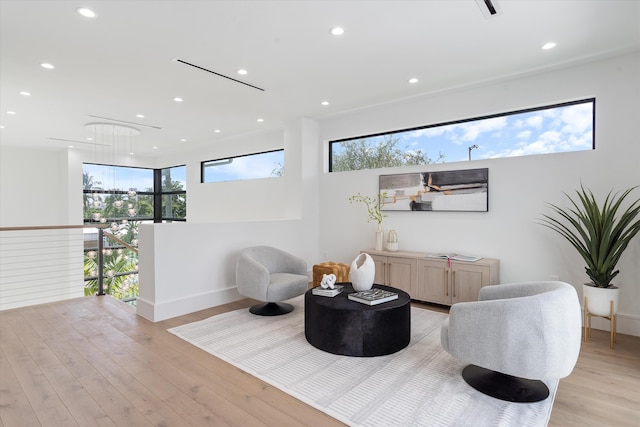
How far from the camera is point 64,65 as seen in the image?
3680 millimetres

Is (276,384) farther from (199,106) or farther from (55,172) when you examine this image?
(55,172)

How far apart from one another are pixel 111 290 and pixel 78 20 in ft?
28.4

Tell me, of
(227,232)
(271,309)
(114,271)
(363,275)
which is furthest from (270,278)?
(114,271)

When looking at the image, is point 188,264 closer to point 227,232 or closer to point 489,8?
point 227,232

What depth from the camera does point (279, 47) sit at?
10.9ft

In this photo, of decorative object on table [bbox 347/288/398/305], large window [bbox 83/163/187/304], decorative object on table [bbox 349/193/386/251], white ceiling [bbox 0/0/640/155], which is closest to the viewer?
white ceiling [bbox 0/0/640/155]

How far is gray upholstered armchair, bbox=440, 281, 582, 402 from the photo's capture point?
217 centimetres

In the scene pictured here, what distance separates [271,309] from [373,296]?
5.29ft

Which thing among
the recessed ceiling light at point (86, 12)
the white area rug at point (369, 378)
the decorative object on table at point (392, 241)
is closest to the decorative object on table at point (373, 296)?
the white area rug at point (369, 378)

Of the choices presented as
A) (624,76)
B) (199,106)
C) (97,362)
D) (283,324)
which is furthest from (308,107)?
(97,362)

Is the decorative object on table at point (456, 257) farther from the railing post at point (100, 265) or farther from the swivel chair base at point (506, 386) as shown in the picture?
the railing post at point (100, 265)

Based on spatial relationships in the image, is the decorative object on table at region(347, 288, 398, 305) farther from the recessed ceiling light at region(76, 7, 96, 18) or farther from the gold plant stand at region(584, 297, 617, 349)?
the recessed ceiling light at region(76, 7, 96, 18)

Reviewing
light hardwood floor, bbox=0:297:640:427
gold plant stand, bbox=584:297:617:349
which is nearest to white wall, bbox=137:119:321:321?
light hardwood floor, bbox=0:297:640:427

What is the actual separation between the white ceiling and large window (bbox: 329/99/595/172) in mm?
583
